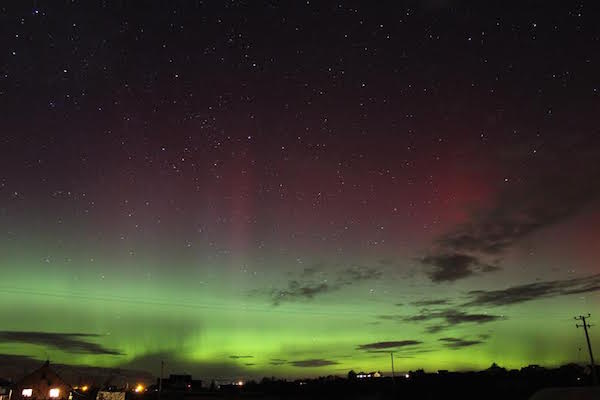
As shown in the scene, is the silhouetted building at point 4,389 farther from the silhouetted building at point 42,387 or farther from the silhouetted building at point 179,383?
the silhouetted building at point 179,383

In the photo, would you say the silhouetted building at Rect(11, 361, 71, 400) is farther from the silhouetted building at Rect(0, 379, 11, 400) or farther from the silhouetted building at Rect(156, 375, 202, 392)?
the silhouetted building at Rect(156, 375, 202, 392)

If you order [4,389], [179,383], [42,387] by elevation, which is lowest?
[179,383]

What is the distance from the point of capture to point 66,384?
68.0m

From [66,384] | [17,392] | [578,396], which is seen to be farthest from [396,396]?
[578,396]

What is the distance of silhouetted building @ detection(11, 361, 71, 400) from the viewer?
6395 centimetres

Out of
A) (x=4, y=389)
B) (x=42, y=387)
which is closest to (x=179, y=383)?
(x=4, y=389)

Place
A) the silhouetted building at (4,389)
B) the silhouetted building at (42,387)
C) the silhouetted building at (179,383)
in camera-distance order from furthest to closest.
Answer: the silhouetted building at (179,383) < the silhouetted building at (4,389) < the silhouetted building at (42,387)

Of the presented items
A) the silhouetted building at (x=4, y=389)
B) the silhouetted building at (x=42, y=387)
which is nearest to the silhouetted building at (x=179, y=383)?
the silhouetted building at (x=4, y=389)

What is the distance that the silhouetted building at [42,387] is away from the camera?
6395 centimetres

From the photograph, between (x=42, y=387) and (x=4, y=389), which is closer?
(x=42, y=387)

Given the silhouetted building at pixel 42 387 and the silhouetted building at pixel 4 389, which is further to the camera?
the silhouetted building at pixel 4 389

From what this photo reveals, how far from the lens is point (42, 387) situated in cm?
6488

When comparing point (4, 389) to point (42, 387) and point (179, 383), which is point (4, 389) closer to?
point (42, 387)

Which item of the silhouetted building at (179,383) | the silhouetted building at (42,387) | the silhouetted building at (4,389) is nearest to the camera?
the silhouetted building at (42,387)
